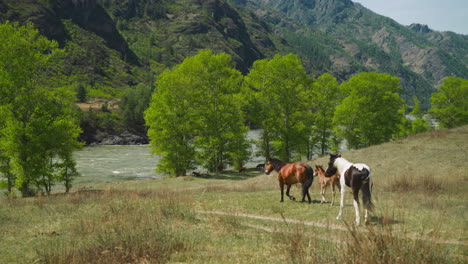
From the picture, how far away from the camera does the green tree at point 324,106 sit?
50.7 metres

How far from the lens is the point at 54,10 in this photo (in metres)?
172

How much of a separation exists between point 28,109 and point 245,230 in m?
23.7

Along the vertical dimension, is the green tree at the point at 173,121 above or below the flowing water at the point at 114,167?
above

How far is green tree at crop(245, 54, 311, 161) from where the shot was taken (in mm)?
43125

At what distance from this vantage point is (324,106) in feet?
169

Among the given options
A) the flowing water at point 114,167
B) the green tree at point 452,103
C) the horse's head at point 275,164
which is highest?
the green tree at point 452,103

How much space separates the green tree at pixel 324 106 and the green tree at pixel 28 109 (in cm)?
3456

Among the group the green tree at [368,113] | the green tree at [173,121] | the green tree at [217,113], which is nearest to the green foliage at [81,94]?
the green tree at [173,121]

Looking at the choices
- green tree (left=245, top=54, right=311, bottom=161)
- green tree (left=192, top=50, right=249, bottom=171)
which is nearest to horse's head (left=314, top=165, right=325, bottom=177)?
green tree (left=192, top=50, right=249, bottom=171)

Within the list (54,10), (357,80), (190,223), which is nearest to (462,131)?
(357,80)

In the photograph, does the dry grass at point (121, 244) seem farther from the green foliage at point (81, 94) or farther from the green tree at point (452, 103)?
the green foliage at point (81, 94)

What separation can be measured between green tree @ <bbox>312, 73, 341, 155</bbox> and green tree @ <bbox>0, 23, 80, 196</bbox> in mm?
34564

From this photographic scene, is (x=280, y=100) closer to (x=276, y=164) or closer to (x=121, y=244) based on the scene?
(x=276, y=164)

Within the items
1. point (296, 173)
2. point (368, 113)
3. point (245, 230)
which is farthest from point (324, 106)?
point (245, 230)
